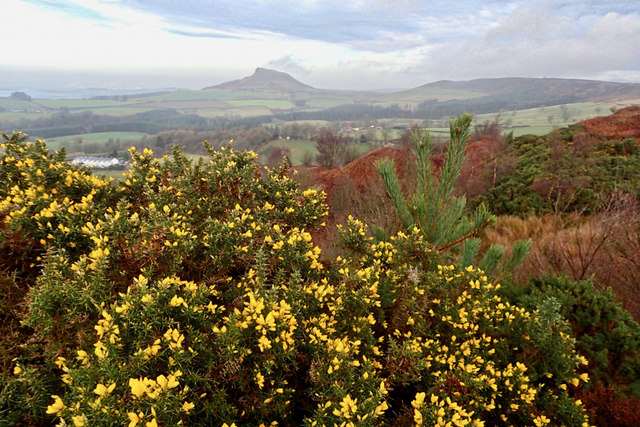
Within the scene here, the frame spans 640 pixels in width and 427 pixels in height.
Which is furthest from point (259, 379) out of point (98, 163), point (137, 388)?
point (98, 163)

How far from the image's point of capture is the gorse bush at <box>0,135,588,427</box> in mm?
2389

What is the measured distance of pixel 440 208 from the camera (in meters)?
4.56

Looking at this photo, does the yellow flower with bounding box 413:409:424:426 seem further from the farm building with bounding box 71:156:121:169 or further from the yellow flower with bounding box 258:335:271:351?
the farm building with bounding box 71:156:121:169

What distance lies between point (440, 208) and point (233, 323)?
10.9 ft

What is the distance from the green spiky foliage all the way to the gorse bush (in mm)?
309

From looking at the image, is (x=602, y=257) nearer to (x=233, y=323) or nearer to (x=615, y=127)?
(x=233, y=323)

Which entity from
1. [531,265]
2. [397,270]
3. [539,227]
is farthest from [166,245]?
[539,227]

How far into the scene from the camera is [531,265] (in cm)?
754

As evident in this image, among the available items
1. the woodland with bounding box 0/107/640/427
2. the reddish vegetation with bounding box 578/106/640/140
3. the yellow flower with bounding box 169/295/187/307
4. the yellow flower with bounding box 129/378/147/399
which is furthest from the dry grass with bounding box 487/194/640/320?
the reddish vegetation with bounding box 578/106/640/140

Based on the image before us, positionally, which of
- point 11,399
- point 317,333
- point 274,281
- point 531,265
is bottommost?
point 531,265

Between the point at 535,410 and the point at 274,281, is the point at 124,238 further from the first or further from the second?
the point at 535,410

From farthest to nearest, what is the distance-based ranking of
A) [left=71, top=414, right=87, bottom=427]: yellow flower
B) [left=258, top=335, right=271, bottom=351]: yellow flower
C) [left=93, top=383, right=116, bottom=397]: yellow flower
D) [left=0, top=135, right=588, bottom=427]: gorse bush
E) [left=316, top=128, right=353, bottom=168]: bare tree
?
[left=316, top=128, right=353, bottom=168]: bare tree
[left=258, top=335, right=271, bottom=351]: yellow flower
[left=0, top=135, right=588, bottom=427]: gorse bush
[left=93, top=383, right=116, bottom=397]: yellow flower
[left=71, top=414, right=87, bottom=427]: yellow flower

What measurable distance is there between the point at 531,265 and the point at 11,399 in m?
9.03

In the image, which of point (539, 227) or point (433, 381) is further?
point (539, 227)
